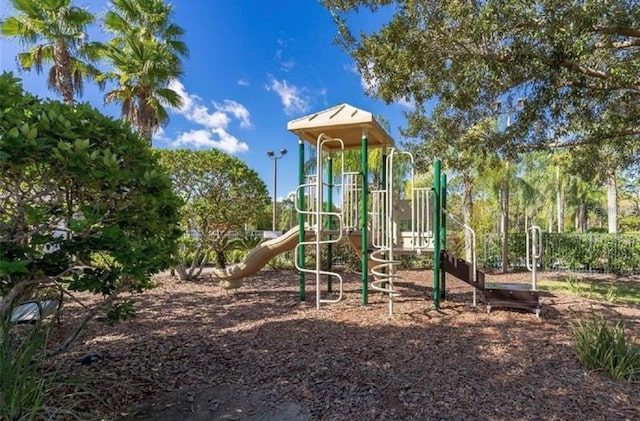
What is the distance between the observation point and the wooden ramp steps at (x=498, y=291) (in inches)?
187

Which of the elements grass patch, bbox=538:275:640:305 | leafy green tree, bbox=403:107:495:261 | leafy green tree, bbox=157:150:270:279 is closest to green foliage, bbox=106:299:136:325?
leafy green tree, bbox=157:150:270:279

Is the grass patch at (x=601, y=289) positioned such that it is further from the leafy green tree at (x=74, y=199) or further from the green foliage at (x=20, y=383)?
the green foliage at (x=20, y=383)

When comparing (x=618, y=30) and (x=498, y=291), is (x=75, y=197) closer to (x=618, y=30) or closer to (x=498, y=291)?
(x=498, y=291)

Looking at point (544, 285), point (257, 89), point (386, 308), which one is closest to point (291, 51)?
point (257, 89)

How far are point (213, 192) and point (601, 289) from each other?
348 inches

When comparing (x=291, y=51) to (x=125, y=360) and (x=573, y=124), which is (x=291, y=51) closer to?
(x=573, y=124)

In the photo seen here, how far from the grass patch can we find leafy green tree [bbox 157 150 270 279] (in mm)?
6486

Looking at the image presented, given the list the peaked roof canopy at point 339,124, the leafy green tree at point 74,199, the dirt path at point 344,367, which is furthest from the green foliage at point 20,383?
the peaked roof canopy at point 339,124

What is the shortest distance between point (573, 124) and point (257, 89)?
430 inches

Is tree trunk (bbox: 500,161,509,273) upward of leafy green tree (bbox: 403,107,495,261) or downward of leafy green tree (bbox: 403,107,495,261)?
downward

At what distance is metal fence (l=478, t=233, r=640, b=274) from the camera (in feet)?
35.2

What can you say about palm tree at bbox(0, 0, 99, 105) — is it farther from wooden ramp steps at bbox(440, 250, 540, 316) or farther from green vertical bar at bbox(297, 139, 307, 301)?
wooden ramp steps at bbox(440, 250, 540, 316)

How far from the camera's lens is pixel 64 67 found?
360 inches

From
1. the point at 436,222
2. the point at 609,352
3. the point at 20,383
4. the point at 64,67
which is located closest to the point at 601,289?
the point at 436,222
